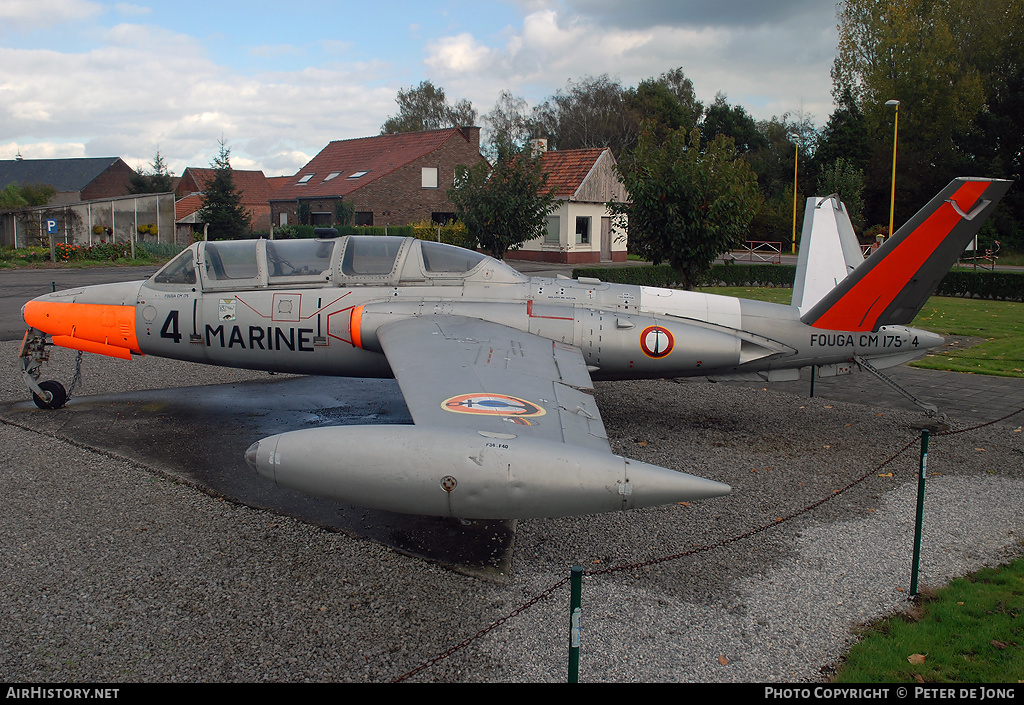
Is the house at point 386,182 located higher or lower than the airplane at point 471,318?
higher

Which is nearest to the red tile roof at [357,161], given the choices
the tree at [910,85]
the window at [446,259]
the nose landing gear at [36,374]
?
the tree at [910,85]

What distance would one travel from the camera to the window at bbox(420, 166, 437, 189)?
161ft

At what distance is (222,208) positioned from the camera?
1670 inches

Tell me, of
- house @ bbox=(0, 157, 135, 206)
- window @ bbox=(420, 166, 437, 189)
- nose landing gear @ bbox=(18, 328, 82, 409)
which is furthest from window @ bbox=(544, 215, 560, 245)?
house @ bbox=(0, 157, 135, 206)

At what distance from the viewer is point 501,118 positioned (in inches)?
3219

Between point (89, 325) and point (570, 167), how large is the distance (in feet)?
125

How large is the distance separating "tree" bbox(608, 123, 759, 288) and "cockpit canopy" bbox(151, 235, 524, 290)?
374 inches

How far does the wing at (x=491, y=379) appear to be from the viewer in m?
6.09

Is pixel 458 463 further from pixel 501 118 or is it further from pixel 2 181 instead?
pixel 2 181

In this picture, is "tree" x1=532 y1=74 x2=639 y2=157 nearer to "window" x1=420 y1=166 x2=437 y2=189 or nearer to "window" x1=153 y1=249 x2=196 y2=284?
"window" x1=420 y1=166 x2=437 y2=189

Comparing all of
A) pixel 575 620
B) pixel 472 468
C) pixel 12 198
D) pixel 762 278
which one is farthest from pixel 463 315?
pixel 12 198

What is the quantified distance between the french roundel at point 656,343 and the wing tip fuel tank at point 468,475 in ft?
14.1

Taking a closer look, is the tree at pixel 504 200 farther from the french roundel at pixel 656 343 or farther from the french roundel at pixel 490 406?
the french roundel at pixel 490 406
